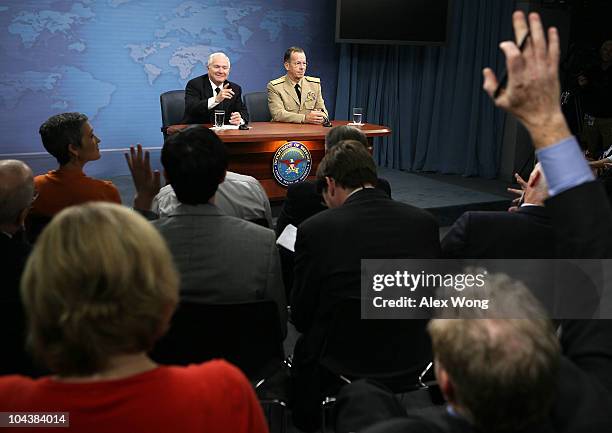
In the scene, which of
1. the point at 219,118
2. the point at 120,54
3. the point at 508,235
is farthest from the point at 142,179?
the point at 120,54

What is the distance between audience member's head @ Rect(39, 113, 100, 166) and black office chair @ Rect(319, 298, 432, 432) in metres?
1.53

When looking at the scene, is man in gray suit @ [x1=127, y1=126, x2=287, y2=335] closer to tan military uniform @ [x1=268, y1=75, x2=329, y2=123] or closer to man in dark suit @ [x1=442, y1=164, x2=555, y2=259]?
man in dark suit @ [x1=442, y1=164, x2=555, y2=259]

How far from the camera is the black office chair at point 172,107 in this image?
514 centimetres

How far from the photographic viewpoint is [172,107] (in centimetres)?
519

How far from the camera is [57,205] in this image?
2660mm

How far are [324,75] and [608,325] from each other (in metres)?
6.77

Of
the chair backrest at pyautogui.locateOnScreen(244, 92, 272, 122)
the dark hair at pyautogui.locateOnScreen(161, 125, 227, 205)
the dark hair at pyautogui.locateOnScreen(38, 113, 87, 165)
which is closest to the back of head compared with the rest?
the dark hair at pyautogui.locateOnScreen(161, 125, 227, 205)

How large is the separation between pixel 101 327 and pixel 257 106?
4958 mm

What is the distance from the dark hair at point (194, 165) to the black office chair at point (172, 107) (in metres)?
3.18

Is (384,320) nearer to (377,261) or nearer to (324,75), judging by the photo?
(377,261)

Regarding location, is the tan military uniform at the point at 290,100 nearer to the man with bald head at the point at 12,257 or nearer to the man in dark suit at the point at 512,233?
the man in dark suit at the point at 512,233

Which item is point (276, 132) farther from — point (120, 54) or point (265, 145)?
point (120, 54)

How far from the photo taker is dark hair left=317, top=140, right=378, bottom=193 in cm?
231

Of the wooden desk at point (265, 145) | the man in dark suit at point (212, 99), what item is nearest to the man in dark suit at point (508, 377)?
the wooden desk at point (265, 145)
